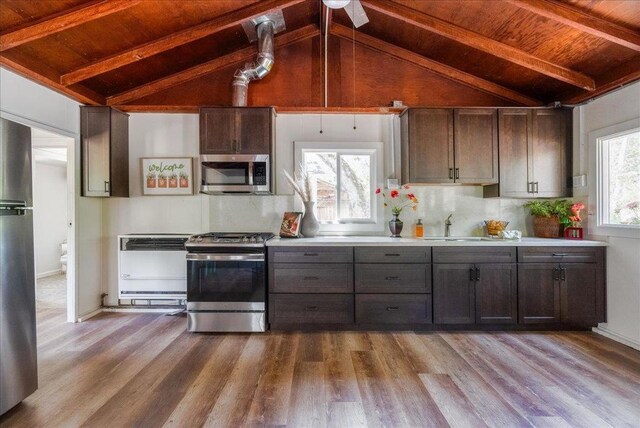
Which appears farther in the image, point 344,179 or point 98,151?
point 344,179

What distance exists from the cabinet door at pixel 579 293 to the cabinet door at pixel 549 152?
83 centimetres

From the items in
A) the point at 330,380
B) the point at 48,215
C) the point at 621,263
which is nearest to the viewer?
the point at 330,380

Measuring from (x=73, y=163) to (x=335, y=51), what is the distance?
10.5ft

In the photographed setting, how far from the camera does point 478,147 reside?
345 cm

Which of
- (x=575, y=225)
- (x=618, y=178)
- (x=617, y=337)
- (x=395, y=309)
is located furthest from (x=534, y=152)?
(x=395, y=309)

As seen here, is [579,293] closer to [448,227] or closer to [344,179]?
[448,227]

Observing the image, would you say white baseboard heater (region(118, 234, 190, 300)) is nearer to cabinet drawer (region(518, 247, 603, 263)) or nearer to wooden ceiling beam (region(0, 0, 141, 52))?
wooden ceiling beam (region(0, 0, 141, 52))

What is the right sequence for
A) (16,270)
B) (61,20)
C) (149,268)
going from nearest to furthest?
(16,270) < (61,20) < (149,268)

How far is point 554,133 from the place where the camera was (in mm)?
3463

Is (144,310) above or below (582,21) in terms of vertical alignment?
below

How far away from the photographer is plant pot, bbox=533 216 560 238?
352 cm

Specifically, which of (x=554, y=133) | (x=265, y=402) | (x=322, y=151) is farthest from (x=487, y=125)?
(x=265, y=402)

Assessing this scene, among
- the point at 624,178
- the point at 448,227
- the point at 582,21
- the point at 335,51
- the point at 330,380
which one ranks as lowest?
the point at 330,380

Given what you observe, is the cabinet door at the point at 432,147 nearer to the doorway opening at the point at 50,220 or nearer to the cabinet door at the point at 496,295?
the cabinet door at the point at 496,295
